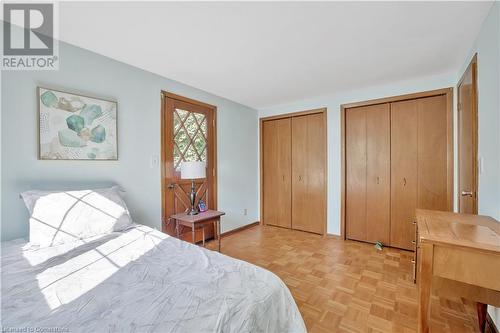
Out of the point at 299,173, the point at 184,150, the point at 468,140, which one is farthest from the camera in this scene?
the point at 299,173

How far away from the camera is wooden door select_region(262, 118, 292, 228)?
4.30 m

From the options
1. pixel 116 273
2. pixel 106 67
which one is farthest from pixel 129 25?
pixel 116 273

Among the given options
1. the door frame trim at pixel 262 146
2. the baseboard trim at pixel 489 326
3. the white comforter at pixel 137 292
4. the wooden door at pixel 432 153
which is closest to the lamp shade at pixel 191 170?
the white comforter at pixel 137 292

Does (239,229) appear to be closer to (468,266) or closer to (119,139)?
(119,139)

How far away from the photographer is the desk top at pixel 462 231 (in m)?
1.12

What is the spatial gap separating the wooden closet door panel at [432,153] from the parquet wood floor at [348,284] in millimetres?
837

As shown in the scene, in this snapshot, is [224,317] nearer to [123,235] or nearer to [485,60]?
[123,235]

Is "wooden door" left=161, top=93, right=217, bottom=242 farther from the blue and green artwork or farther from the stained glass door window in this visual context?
the blue and green artwork

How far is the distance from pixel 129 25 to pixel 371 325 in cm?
300

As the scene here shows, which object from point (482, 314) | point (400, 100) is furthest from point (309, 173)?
point (482, 314)

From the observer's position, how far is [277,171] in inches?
175

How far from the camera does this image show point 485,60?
1746 mm

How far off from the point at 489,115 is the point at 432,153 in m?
1.46

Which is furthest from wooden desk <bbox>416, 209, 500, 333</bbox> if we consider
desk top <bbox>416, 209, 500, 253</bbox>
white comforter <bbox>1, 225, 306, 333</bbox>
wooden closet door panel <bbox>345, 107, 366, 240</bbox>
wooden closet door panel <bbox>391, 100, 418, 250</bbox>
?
wooden closet door panel <bbox>345, 107, 366, 240</bbox>
